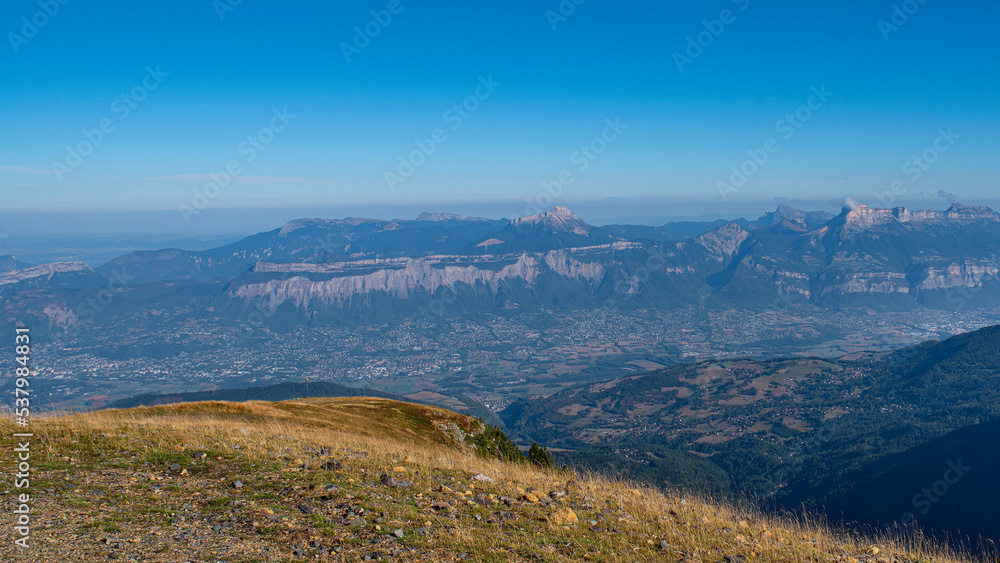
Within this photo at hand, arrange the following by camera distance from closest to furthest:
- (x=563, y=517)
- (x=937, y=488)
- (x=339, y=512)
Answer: (x=339, y=512), (x=563, y=517), (x=937, y=488)

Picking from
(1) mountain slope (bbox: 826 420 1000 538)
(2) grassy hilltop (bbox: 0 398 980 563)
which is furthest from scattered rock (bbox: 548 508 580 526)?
A: (1) mountain slope (bbox: 826 420 1000 538)

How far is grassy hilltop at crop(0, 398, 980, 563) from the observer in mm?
12305

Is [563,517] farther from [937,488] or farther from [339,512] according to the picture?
[937,488]

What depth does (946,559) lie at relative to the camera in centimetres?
1435

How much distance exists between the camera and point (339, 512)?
1440 cm

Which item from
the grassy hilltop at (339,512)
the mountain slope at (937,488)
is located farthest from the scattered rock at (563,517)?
the mountain slope at (937,488)

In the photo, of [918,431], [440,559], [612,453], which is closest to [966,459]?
[918,431]

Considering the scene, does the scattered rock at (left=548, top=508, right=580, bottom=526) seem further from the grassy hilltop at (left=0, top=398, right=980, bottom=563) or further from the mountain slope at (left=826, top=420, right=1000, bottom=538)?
the mountain slope at (left=826, top=420, right=1000, bottom=538)

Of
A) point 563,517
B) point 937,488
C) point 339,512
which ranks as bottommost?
point 937,488

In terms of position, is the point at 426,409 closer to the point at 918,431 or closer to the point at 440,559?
the point at 440,559

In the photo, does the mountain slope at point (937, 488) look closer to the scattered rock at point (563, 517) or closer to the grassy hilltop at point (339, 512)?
the grassy hilltop at point (339, 512)

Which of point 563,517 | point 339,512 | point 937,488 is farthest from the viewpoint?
point 937,488

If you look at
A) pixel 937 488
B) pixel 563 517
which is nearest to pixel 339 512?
pixel 563 517

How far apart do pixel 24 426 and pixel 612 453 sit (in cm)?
17462
